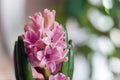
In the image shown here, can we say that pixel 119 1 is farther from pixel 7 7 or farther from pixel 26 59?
pixel 26 59

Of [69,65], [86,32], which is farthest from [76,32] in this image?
[69,65]

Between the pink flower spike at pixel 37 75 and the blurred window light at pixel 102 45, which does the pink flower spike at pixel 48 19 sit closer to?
the pink flower spike at pixel 37 75

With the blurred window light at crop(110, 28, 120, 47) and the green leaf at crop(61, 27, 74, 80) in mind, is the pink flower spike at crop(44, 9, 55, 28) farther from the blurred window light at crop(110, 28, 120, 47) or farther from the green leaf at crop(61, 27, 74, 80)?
the blurred window light at crop(110, 28, 120, 47)

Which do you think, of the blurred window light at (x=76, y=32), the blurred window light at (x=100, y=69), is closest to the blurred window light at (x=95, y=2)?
the blurred window light at (x=76, y=32)

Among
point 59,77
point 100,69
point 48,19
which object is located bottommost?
point 100,69

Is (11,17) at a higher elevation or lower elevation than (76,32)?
higher

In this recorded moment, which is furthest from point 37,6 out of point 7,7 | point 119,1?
point 119,1

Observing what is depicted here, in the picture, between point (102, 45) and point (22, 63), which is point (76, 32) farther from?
point (22, 63)
